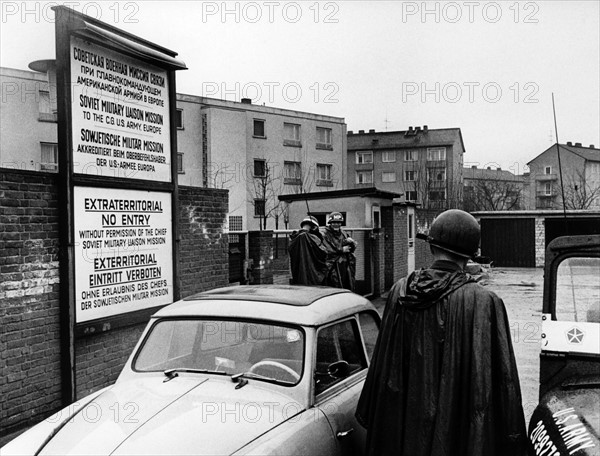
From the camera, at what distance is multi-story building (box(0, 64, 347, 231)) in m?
31.2

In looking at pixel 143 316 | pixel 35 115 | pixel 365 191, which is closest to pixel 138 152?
pixel 143 316

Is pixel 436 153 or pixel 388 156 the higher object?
pixel 436 153

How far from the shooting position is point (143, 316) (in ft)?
23.6

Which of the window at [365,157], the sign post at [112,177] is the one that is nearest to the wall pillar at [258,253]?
the sign post at [112,177]

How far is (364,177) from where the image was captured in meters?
68.1

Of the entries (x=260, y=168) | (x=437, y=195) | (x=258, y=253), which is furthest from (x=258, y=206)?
(x=258, y=253)

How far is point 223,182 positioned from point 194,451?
35.4 meters

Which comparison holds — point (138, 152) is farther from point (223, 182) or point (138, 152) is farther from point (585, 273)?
point (223, 182)

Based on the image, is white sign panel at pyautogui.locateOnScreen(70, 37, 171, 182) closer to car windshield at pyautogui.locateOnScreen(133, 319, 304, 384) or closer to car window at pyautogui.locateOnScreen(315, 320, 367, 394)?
car windshield at pyautogui.locateOnScreen(133, 319, 304, 384)

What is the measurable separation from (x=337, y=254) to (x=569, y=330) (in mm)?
7435

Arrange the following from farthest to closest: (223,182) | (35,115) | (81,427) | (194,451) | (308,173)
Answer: (308,173), (223,182), (35,115), (81,427), (194,451)

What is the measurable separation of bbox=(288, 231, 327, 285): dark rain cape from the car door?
639cm

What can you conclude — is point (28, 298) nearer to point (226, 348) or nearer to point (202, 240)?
point (226, 348)

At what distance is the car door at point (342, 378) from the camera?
3.85 m
